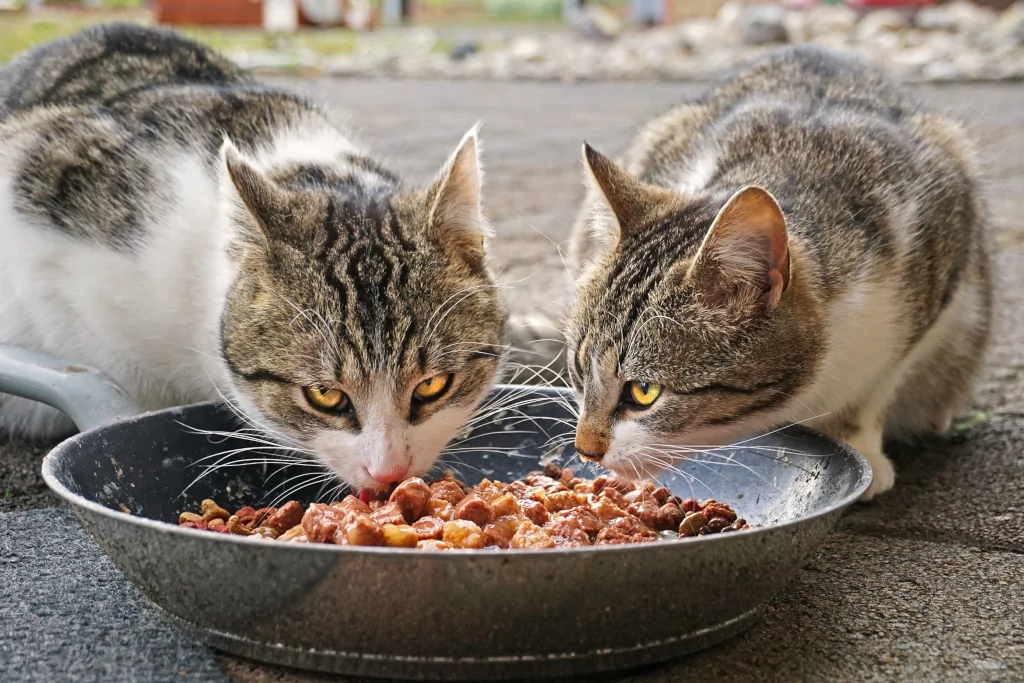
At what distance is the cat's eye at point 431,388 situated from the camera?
2.06m

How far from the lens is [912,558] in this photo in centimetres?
201

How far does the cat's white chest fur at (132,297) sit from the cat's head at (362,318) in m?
0.23

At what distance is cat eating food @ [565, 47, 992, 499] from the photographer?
6.42 feet

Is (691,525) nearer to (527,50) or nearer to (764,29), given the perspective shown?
(527,50)

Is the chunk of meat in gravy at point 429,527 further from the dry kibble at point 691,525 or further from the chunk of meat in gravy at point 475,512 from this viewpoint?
the dry kibble at point 691,525

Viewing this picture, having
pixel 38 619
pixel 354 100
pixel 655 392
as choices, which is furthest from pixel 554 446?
pixel 354 100

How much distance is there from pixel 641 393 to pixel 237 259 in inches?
33.7

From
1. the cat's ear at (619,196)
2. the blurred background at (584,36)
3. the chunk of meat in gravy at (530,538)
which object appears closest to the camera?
the chunk of meat in gravy at (530,538)

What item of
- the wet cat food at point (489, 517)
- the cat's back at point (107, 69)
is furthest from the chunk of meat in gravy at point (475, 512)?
the cat's back at point (107, 69)

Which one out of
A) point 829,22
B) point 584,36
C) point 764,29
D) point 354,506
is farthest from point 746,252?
point 584,36

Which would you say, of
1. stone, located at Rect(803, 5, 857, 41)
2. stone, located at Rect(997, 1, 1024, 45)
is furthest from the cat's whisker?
stone, located at Rect(803, 5, 857, 41)

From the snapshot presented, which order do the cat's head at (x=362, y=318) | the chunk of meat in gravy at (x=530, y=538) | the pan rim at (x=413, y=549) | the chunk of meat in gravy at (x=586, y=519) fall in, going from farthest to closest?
the cat's head at (x=362, y=318) → the chunk of meat in gravy at (x=586, y=519) → the chunk of meat in gravy at (x=530, y=538) → the pan rim at (x=413, y=549)

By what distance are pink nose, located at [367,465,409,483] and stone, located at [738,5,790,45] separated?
1297 cm

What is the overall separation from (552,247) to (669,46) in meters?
10.8
